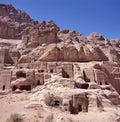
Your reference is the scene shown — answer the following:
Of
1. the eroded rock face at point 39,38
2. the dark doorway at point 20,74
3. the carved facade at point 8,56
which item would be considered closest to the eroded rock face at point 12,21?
the eroded rock face at point 39,38

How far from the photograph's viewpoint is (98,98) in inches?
1002

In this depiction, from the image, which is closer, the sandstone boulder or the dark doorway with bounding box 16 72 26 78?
the dark doorway with bounding box 16 72 26 78

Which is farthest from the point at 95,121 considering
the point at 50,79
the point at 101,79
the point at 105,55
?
the point at 105,55

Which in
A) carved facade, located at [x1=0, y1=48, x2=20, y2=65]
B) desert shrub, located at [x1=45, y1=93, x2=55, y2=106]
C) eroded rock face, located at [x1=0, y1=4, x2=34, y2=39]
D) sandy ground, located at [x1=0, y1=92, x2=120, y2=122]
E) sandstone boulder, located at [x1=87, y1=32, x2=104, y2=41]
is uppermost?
eroded rock face, located at [x1=0, y1=4, x2=34, y2=39]

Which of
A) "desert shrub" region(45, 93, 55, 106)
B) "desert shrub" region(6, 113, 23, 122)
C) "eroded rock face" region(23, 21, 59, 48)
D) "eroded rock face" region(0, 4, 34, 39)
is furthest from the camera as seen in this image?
"eroded rock face" region(0, 4, 34, 39)

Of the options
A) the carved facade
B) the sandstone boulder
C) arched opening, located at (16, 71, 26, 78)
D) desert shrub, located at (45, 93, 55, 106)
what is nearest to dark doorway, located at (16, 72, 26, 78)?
arched opening, located at (16, 71, 26, 78)

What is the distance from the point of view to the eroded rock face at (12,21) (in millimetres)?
74562

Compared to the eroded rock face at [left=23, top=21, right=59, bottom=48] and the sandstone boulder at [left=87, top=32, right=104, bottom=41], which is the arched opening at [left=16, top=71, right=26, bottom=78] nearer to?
the eroded rock face at [left=23, top=21, right=59, bottom=48]

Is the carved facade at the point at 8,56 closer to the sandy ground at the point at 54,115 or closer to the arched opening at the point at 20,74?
the arched opening at the point at 20,74

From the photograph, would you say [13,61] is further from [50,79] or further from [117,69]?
[117,69]

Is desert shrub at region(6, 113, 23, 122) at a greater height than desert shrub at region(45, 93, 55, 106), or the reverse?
desert shrub at region(45, 93, 55, 106)

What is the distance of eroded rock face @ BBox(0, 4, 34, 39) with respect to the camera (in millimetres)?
74562

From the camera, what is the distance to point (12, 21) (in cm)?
9106

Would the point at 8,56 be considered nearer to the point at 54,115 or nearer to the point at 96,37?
→ the point at 54,115
